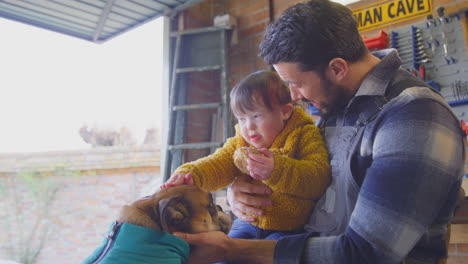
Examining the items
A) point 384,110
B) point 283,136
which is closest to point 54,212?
point 283,136

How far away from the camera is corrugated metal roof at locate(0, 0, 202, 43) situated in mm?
3254

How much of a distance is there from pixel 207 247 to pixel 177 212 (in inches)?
5.2

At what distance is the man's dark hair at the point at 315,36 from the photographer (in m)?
1.13

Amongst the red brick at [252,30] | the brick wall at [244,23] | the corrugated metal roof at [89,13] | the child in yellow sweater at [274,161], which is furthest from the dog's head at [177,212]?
the red brick at [252,30]

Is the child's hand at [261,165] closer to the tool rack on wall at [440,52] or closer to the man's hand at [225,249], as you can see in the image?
the man's hand at [225,249]

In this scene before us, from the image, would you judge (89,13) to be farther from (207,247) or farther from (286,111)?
(207,247)

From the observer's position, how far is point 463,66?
2508mm

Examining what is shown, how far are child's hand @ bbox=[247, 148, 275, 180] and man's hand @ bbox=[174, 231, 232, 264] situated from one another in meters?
0.22

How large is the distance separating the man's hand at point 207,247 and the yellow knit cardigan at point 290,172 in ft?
0.81

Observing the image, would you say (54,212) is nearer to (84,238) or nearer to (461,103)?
(84,238)

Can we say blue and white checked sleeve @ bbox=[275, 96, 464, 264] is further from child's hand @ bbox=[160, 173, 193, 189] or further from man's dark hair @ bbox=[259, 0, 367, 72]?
child's hand @ bbox=[160, 173, 193, 189]

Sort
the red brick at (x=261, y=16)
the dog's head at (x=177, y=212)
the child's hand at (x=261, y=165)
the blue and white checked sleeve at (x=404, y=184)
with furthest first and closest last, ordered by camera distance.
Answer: the red brick at (x=261, y=16)
the child's hand at (x=261, y=165)
the dog's head at (x=177, y=212)
the blue and white checked sleeve at (x=404, y=184)

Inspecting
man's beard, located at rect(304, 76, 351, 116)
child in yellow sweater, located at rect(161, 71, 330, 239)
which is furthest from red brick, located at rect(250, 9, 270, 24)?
man's beard, located at rect(304, 76, 351, 116)

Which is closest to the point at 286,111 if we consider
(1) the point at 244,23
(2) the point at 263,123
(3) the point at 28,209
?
(2) the point at 263,123
